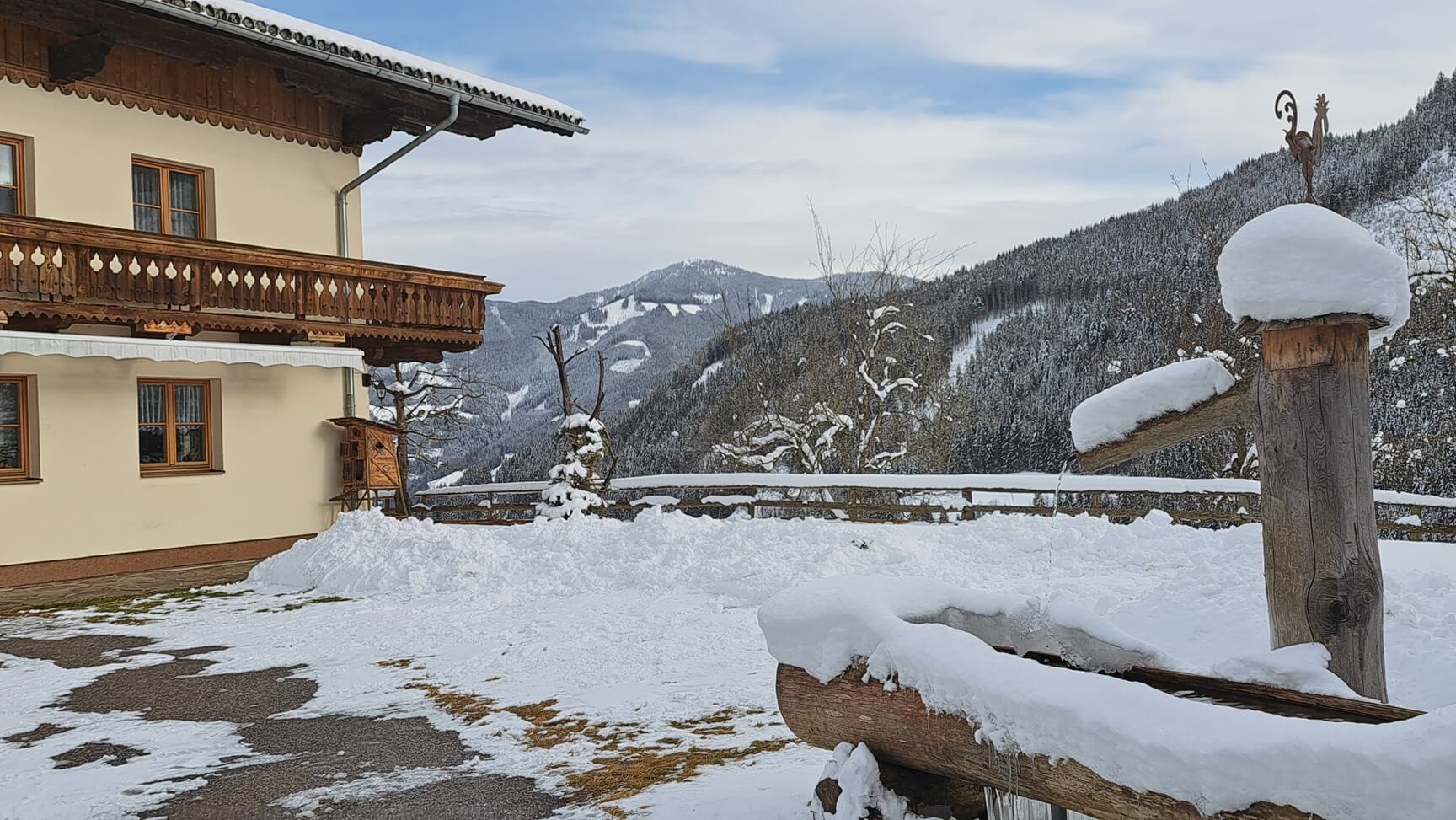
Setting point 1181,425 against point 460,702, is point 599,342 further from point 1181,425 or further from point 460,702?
point 1181,425

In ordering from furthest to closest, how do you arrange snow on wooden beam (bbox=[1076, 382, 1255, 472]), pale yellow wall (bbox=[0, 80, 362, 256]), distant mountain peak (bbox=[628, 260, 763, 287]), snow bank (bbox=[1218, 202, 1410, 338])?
distant mountain peak (bbox=[628, 260, 763, 287]) < pale yellow wall (bbox=[0, 80, 362, 256]) < snow on wooden beam (bbox=[1076, 382, 1255, 472]) < snow bank (bbox=[1218, 202, 1410, 338])

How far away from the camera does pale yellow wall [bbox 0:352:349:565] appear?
13500 millimetres

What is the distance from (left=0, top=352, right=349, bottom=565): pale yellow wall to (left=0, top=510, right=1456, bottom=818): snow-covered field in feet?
5.22

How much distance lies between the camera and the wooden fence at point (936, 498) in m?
14.1

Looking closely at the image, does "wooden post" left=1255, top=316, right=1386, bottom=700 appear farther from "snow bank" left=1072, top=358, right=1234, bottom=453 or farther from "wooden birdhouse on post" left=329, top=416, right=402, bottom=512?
"wooden birdhouse on post" left=329, top=416, right=402, bottom=512

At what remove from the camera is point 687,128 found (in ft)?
85.0

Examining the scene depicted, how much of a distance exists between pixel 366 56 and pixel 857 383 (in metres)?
14.7

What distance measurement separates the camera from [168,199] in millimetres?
15156

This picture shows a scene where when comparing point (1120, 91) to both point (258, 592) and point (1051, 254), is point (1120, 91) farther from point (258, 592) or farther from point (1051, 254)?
point (1051, 254)

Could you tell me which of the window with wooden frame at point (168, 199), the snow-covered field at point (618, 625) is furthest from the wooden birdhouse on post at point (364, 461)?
the window with wooden frame at point (168, 199)

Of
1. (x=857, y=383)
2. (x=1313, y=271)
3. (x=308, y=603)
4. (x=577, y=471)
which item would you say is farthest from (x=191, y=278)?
(x=857, y=383)

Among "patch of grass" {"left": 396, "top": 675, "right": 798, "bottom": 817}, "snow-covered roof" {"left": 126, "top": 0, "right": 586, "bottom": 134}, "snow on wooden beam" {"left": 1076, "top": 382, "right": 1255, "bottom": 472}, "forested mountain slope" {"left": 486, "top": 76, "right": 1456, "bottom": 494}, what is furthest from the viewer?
"forested mountain slope" {"left": 486, "top": 76, "right": 1456, "bottom": 494}

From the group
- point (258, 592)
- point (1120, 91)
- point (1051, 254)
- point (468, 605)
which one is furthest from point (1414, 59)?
point (1051, 254)


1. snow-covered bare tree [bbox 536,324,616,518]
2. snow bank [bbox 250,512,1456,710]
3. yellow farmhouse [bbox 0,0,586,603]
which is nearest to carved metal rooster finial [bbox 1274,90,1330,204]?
snow bank [bbox 250,512,1456,710]
